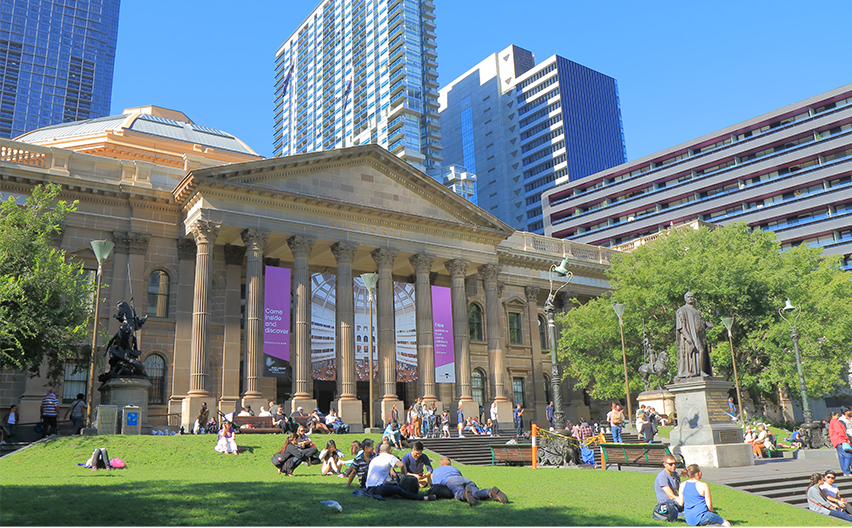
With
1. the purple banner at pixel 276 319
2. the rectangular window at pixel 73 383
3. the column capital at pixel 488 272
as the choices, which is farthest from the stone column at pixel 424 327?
the rectangular window at pixel 73 383

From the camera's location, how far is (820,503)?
13.9 meters

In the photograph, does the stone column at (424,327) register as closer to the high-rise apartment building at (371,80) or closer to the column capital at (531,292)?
the column capital at (531,292)

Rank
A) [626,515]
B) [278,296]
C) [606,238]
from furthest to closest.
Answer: [606,238] < [278,296] < [626,515]

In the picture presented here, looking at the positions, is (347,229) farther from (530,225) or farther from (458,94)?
(458,94)

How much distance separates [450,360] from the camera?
3872 cm

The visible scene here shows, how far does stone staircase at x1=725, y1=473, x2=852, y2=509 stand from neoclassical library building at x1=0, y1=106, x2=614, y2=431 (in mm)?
17575

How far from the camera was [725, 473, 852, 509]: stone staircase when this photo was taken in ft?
50.8

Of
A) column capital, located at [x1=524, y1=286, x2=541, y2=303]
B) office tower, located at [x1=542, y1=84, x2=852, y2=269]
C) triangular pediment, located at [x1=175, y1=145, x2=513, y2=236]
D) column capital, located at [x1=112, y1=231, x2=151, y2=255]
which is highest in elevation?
office tower, located at [x1=542, y1=84, x2=852, y2=269]

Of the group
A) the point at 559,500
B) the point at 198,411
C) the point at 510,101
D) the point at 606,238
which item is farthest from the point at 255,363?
the point at 510,101

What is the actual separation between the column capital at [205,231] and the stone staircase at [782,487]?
25.2 meters

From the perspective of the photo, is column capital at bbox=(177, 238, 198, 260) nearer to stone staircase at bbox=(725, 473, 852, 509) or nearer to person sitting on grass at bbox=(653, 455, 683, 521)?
stone staircase at bbox=(725, 473, 852, 509)

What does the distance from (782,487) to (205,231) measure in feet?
86.3

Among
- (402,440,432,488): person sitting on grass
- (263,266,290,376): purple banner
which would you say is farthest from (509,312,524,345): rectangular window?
(402,440,432,488): person sitting on grass

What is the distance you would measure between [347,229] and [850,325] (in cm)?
2758
